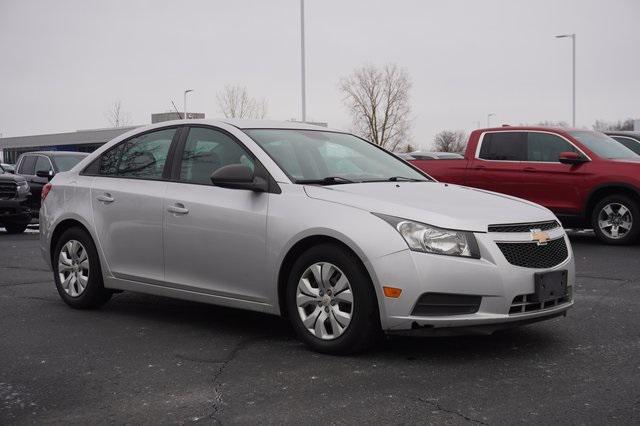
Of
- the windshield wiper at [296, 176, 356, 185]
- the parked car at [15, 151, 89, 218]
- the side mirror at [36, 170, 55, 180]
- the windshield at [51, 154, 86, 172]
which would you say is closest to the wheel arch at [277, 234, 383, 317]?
the windshield wiper at [296, 176, 356, 185]

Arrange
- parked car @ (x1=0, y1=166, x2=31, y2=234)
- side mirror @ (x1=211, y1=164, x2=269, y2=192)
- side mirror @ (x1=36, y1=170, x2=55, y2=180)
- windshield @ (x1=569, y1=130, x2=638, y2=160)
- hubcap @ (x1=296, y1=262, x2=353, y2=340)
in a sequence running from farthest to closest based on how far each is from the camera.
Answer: side mirror @ (x1=36, y1=170, x2=55, y2=180) → parked car @ (x1=0, y1=166, x2=31, y2=234) → windshield @ (x1=569, y1=130, x2=638, y2=160) → side mirror @ (x1=211, y1=164, x2=269, y2=192) → hubcap @ (x1=296, y1=262, x2=353, y2=340)

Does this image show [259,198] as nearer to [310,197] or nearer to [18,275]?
[310,197]

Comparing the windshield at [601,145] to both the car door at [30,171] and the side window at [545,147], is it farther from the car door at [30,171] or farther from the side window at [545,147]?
the car door at [30,171]

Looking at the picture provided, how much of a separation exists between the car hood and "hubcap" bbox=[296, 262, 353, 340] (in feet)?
1.58

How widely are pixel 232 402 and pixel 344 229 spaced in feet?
4.51

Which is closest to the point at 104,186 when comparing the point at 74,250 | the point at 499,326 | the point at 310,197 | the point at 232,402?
the point at 74,250

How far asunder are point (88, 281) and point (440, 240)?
3436 mm

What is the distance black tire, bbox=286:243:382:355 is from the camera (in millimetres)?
5168

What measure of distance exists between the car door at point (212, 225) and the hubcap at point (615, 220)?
7.80 m

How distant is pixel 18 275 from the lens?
31.5 ft

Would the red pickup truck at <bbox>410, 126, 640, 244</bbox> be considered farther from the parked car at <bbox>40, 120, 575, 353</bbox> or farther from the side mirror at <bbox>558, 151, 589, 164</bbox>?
the parked car at <bbox>40, 120, 575, 353</bbox>

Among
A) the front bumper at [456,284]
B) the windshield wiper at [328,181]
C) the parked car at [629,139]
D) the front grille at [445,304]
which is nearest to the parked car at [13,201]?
the parked car at [629,139]

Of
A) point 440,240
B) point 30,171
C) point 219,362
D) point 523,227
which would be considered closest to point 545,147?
point 523,227

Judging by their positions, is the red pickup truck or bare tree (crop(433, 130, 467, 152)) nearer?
the red pickup truck
